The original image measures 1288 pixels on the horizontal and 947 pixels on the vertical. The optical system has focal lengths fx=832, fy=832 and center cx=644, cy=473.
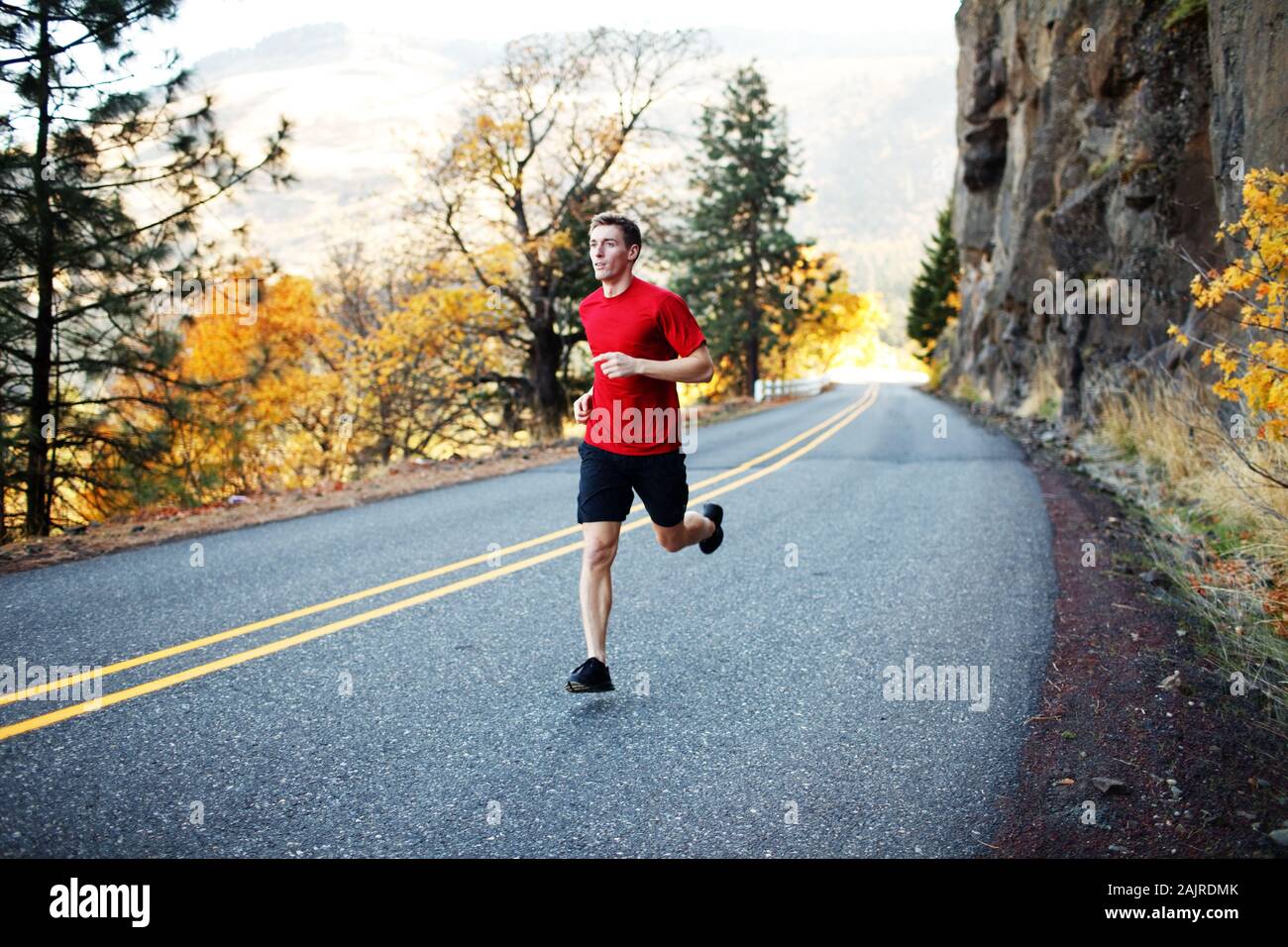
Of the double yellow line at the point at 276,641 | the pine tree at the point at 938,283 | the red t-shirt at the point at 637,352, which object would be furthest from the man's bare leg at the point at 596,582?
the pine tree at the point at 938,283

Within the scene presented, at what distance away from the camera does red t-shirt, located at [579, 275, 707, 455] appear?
12.2 ft

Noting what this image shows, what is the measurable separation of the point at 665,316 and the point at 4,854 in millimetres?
3006

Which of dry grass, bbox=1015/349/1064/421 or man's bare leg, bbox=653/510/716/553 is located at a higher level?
dry grass, bbox=1015/349/1064/421

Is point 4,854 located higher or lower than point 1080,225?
lower

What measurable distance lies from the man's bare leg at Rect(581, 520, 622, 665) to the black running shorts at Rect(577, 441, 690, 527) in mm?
63

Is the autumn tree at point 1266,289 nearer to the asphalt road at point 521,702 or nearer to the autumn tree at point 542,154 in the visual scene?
the asphalt road at point 521,702

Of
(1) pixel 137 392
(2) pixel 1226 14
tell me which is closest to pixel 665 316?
(2) pixel 1226 14

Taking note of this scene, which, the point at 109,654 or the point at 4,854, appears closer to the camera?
the point at 4,854

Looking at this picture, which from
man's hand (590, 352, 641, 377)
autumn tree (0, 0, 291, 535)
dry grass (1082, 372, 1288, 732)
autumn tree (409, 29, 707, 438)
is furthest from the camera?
autumn tree (409, 29, 707, 438)

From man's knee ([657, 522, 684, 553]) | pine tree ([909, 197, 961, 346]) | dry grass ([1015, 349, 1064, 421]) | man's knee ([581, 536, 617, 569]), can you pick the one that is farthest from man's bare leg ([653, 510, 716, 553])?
pine tree ([909, 197, 961, 346])

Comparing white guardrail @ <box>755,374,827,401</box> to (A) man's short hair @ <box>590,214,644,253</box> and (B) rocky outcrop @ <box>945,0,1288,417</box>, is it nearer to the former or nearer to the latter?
(B) rocky outcrop @ <box>945,0,1288,417</box>

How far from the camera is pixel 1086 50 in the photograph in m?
13.9

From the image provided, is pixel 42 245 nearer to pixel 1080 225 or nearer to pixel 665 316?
pixel 665 316

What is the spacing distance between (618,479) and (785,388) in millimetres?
35029
